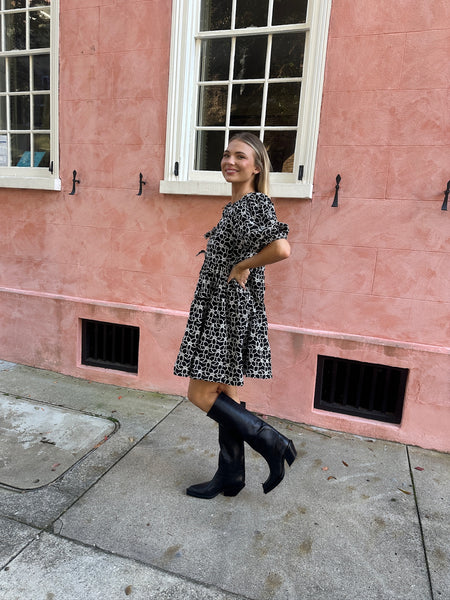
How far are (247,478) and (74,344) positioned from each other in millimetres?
2425

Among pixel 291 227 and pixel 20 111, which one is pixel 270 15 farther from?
pixel 20 111

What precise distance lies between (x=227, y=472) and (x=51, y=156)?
350cm

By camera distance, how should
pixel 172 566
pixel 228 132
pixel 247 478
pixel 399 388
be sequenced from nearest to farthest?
1. pixel 172 566
2. pixel 247 478
3. pixel 399 388
4. pixel 228 132

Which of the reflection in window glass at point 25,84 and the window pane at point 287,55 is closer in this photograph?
the window pane at point 287,55

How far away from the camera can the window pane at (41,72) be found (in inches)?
171

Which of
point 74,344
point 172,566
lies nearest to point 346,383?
point 172,566

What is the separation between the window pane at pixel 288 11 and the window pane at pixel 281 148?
0.90 metres

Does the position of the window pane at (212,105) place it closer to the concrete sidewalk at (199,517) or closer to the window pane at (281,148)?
the window pane at (281,148)

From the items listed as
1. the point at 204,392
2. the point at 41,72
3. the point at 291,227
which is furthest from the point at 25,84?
the point at 204,392

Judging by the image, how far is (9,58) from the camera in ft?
14.8

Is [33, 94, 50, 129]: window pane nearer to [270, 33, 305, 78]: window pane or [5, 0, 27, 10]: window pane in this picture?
[5, 0, 27, 10]: window pane

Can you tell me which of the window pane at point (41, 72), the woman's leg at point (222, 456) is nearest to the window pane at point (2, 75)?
the window pane at point (41, 72)

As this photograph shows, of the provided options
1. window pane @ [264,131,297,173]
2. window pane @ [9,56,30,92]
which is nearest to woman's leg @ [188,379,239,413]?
window pane @ [264,131,297,173]

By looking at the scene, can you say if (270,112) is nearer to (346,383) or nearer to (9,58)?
(346,383)
